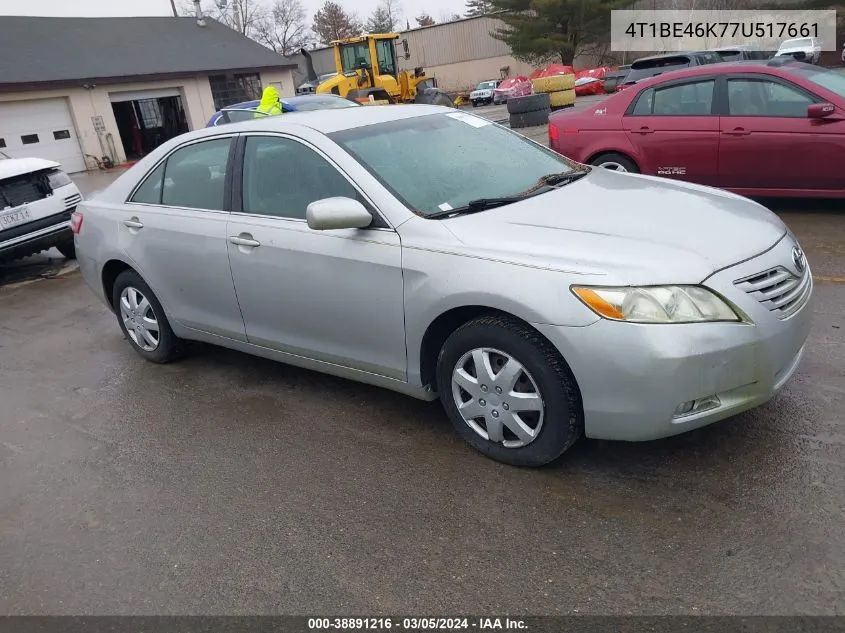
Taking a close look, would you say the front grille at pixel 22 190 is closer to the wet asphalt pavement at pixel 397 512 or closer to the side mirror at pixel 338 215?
the wet asphalt pavement at pixel 397 512

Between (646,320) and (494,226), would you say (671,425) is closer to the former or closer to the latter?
(646,320)

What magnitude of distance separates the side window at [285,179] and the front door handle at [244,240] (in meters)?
0.16

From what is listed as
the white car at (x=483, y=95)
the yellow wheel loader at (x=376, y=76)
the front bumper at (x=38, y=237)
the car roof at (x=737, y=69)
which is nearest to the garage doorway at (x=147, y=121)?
the yellow wheel loader at (x=376, y=76)

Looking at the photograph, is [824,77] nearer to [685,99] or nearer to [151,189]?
[685,99]

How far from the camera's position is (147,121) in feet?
96.1

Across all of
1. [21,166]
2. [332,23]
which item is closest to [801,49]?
[21,166]

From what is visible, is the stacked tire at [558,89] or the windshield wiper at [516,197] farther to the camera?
the stacked tire at [558,89]

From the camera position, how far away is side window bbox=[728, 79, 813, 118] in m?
6.66

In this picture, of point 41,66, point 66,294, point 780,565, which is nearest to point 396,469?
point 780,565

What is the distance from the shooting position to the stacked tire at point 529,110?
50.2ft

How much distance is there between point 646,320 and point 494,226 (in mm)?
852

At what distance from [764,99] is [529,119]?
8933 mm

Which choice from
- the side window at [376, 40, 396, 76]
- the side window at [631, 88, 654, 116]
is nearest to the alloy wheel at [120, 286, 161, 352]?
the side window at [631, 88, 654, 116]

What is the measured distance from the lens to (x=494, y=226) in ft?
10.7
